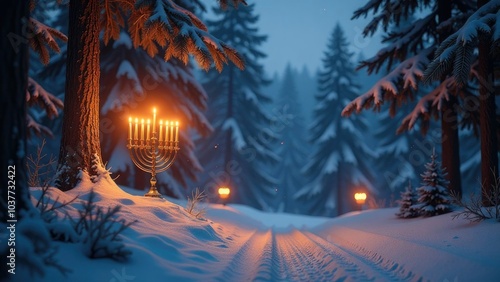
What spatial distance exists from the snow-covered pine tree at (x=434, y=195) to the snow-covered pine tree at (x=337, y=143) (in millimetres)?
16448

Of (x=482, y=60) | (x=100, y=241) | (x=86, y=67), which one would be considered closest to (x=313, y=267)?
(x=100, y=241)

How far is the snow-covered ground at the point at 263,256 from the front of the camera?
3.66 meters

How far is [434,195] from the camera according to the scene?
8.79 metres

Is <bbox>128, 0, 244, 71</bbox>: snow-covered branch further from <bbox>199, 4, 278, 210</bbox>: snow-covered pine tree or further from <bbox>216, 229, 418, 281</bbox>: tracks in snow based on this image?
<bbox>199, 4, 278, 210</bbox>: snow-covered pine tree

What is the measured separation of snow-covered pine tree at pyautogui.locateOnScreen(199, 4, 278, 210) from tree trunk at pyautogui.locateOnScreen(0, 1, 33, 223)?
21.2m

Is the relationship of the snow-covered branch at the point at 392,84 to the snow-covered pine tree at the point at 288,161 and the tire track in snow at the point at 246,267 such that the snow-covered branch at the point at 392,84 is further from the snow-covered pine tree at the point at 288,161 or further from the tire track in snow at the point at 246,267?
the snow-covered pine tree at the point at 288,161

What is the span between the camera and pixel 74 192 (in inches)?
222

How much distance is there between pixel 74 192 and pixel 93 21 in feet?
10.5

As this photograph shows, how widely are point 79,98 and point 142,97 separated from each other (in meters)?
7.25

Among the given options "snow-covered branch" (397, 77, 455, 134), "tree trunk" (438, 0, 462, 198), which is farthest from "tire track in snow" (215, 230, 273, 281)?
"snow-covered branch" (397, 77, 455, 134)

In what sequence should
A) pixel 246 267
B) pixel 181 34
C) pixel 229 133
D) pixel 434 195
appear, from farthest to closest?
pixel 229 133 < pixel 434 195 < pixel 181 34 < pixel 246 267

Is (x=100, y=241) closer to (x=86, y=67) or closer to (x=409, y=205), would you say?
(x=86, y=67)

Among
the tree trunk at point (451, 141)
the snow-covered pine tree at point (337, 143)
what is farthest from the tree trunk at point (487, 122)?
the snow-covered pine tree at point (337, 143)

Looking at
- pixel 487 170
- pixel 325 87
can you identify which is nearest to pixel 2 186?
pixel 487 170
